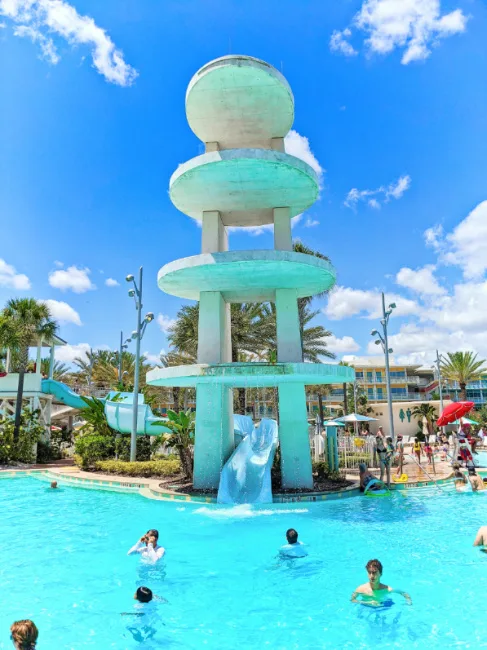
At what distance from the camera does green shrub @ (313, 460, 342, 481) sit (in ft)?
58.1

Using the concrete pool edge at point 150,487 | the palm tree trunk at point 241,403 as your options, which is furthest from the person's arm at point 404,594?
the palm tree trunk at point 241,403

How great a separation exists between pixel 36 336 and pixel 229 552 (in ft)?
75.1

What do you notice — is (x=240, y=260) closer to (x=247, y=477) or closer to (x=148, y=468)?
(x=247, y=477)

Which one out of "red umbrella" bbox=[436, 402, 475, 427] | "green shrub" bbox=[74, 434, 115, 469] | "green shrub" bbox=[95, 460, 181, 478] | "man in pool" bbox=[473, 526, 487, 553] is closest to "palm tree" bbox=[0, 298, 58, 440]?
"green shrub" bbox=[74, 434, 115, 469]

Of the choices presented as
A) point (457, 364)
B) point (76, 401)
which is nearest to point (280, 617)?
point (76, 401)

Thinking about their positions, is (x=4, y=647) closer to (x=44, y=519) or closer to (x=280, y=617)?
(x=280, y=617)

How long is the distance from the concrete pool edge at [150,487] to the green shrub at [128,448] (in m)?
2.33

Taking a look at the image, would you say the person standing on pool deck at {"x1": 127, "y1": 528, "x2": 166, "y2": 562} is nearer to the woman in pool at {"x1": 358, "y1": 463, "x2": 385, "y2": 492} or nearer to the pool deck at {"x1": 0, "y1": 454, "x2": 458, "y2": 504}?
the pool deck at {"x1": 0, "y1": 454, "x2": 458, "y2": 504}

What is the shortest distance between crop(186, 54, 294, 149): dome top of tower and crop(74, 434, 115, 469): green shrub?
14780mm

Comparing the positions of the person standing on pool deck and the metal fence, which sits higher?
the metal fence

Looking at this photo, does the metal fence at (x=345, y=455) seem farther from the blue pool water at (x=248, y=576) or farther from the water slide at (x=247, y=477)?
the blue pool water at (x=248, y=576)

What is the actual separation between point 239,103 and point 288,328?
7854 millimetres

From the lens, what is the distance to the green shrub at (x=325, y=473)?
58.1 ft

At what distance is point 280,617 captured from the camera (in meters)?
6.66
